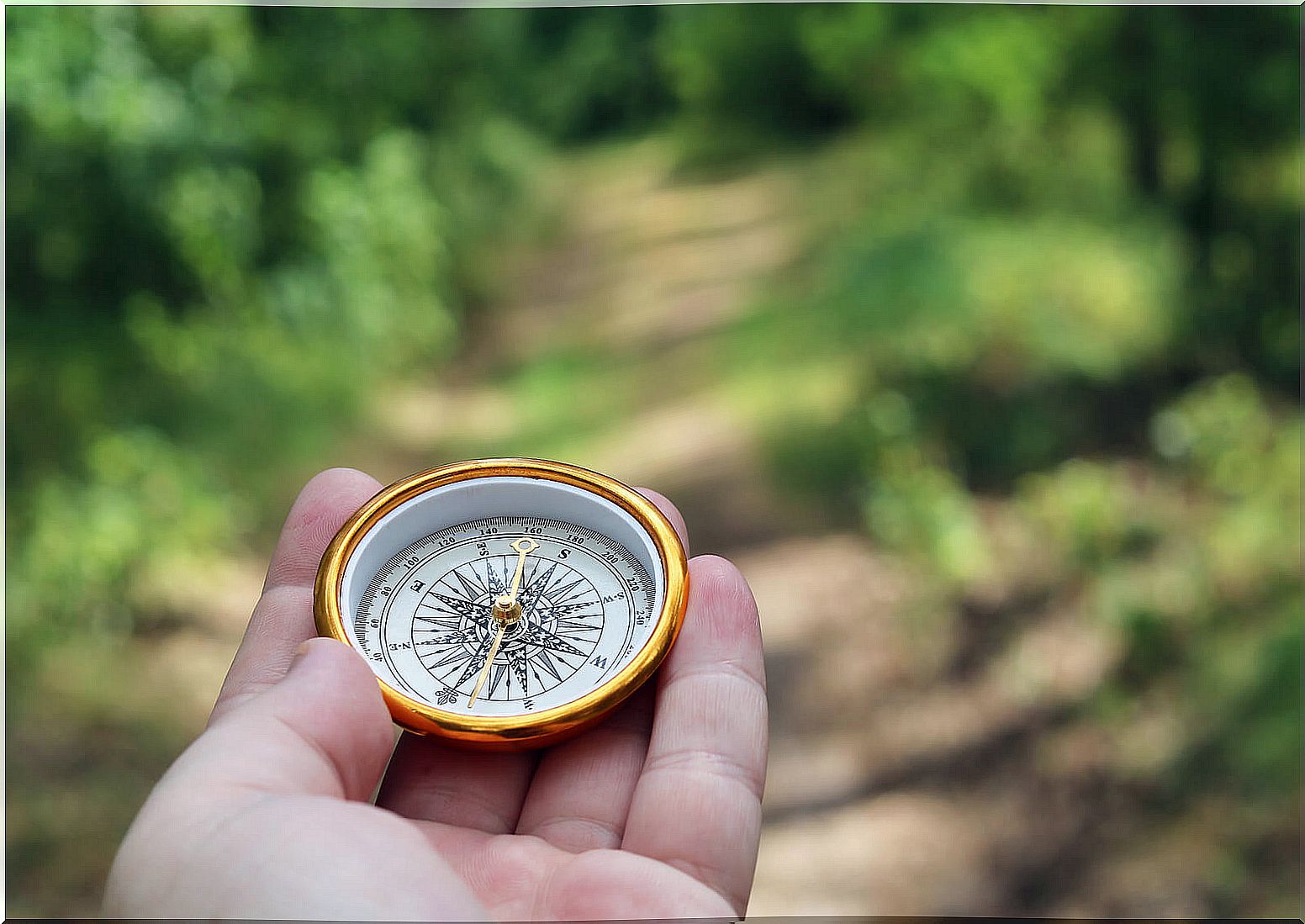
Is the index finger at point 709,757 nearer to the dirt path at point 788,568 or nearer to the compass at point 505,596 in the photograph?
the compass at point 505,596

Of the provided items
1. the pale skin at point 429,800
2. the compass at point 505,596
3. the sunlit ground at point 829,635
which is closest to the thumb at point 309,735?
the pale skin at point 429,800

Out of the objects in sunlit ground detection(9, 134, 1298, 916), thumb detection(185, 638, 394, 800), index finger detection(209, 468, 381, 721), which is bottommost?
thumb detection(185, 638, 394, 800)

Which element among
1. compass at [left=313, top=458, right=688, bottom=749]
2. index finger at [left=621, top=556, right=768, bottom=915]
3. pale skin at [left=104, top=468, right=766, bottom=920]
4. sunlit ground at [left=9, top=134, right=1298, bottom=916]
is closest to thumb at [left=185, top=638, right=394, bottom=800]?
pale skin at [left=104, top=468, right=766, bottom=920]

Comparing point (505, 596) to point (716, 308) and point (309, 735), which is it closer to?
point (309, 735)

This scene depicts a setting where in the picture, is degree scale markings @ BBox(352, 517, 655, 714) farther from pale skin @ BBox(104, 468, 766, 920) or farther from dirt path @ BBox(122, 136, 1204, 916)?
dirt path @ BBox(122, 136, 1204, 916)

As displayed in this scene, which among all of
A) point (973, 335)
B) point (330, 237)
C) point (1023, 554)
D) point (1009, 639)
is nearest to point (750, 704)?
point (1009, 639)

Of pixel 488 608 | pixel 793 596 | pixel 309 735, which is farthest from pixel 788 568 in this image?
pixel 309 735

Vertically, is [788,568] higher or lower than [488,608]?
higher

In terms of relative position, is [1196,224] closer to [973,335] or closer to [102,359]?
[973,335]
